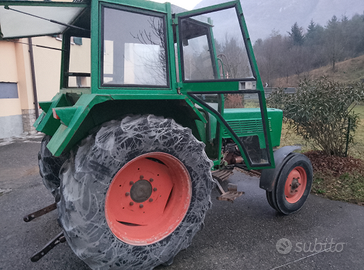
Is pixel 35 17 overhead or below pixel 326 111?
overhead

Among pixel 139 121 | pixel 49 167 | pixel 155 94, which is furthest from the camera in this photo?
pixel 49 167

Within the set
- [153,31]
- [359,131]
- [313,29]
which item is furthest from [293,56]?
[153,31]

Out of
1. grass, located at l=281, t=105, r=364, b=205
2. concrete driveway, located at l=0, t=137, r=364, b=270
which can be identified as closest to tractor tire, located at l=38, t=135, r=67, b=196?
concrete driveway, located at l=0, t=137, r=364, b=270

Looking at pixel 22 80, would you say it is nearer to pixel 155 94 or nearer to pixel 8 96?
→ pixel 8 96

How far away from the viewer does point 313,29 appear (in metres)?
43.9

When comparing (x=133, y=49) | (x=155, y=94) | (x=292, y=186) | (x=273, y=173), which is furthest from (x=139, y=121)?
(x=292, y=186)

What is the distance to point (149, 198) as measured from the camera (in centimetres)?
249

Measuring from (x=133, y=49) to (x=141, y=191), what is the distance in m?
1.24

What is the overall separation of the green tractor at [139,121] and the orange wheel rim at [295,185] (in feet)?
1.55

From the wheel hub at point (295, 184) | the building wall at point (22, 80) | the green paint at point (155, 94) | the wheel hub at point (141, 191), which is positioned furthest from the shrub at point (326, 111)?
the building wall at point (22, 80)

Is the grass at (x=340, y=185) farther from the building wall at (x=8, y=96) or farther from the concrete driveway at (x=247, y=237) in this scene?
the building wall at (x=8, y=96)

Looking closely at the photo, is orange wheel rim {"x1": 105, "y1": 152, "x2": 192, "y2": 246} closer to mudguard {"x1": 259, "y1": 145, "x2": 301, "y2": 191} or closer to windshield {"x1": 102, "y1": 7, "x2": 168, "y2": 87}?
windshield {"x1": 102, "y1": 7, "x2": 168, "y2": 87}

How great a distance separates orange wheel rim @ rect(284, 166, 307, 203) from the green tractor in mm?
471

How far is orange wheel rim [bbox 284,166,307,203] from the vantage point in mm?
3450
